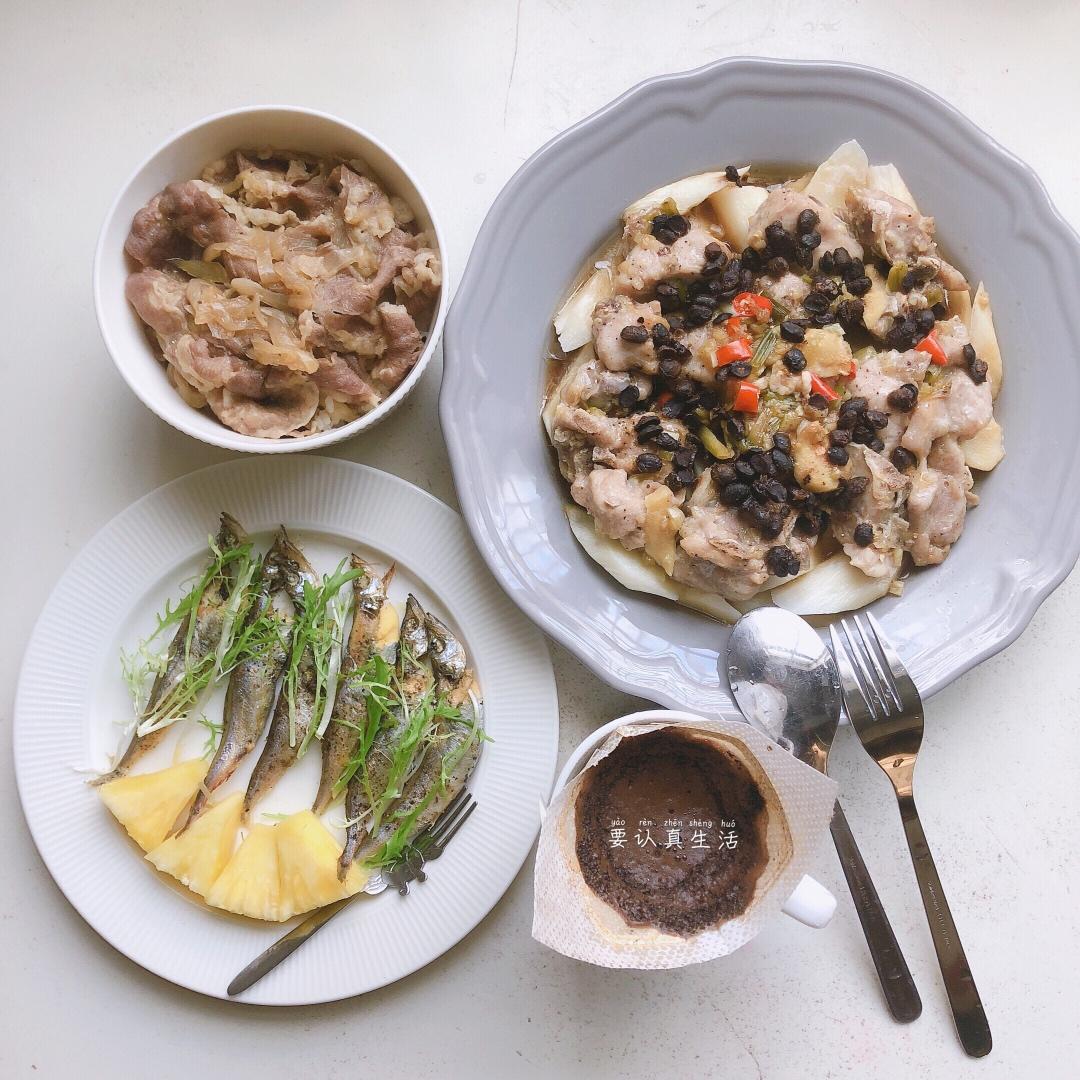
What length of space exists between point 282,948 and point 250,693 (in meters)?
0.66

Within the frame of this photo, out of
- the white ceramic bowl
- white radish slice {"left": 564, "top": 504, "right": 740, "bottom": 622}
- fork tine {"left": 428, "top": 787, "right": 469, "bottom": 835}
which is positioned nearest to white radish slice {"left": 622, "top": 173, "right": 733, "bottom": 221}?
the white ceramic bowl

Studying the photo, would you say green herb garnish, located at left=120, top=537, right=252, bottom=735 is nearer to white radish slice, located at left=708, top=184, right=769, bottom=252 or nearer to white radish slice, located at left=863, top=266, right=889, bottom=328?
white radish slice, located at left=708, top=184, right=769, bottom=252

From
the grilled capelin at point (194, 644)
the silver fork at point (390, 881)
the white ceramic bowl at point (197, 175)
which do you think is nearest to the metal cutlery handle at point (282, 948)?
the silver fork at point (390, 881)

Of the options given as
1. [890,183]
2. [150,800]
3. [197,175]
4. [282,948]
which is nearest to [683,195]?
[890,183]

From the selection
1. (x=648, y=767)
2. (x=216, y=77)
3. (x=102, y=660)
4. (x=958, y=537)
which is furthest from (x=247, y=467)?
(x=958, y=537)

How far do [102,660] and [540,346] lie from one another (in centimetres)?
144

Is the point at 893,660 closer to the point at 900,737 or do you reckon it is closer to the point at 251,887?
the point at 900,737

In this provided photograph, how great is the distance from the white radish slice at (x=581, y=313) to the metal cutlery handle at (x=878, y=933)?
4.53 ft

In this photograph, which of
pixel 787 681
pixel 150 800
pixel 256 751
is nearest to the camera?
pixel 787 681

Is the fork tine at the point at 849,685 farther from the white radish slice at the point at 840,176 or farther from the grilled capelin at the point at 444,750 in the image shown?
the white radish slice at the point at 840,176

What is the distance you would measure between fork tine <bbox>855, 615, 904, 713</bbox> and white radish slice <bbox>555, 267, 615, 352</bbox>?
1.03 m

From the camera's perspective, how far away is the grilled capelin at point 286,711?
2391mm

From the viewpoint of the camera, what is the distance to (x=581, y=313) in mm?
2359

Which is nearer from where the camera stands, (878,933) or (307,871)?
(307,871)
